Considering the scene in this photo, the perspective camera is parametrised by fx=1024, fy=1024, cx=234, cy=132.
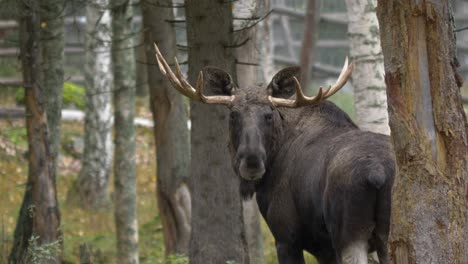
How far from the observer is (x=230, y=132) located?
9.08 meters

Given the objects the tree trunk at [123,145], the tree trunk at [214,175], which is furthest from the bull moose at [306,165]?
the tree trunk at [123,145]

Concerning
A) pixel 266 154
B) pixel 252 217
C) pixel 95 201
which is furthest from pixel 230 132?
pixel 95 201

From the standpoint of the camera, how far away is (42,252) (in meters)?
9.33

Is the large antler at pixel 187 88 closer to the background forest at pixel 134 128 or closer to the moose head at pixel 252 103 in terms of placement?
the moose head at pixel 252 103

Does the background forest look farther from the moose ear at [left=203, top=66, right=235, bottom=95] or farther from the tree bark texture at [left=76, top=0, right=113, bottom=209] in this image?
the moose ear at [left=203, top=66, right=235, bottom=95]

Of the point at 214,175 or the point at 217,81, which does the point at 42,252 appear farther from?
the point at 217,81

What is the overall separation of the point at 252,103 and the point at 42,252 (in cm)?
237

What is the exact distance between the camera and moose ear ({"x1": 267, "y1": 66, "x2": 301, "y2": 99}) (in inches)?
361

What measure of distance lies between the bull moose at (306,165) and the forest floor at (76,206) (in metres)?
1.90

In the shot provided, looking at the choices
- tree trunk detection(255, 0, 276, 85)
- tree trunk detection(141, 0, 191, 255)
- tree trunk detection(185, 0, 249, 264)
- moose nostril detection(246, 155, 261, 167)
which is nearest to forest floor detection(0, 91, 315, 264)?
tree trunk detection(141, 0, 191, 255)

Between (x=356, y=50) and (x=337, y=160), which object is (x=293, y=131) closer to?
(x=337, y=160)

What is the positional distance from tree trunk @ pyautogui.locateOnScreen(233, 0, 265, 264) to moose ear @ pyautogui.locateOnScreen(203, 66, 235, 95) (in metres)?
1.63

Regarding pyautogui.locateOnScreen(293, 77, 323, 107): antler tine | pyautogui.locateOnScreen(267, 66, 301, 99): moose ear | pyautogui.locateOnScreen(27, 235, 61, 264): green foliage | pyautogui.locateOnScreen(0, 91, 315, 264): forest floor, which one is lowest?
pyautogui.locateOnScreen(0, 91, 315, 264): forest floor

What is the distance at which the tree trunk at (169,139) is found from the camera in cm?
1171
